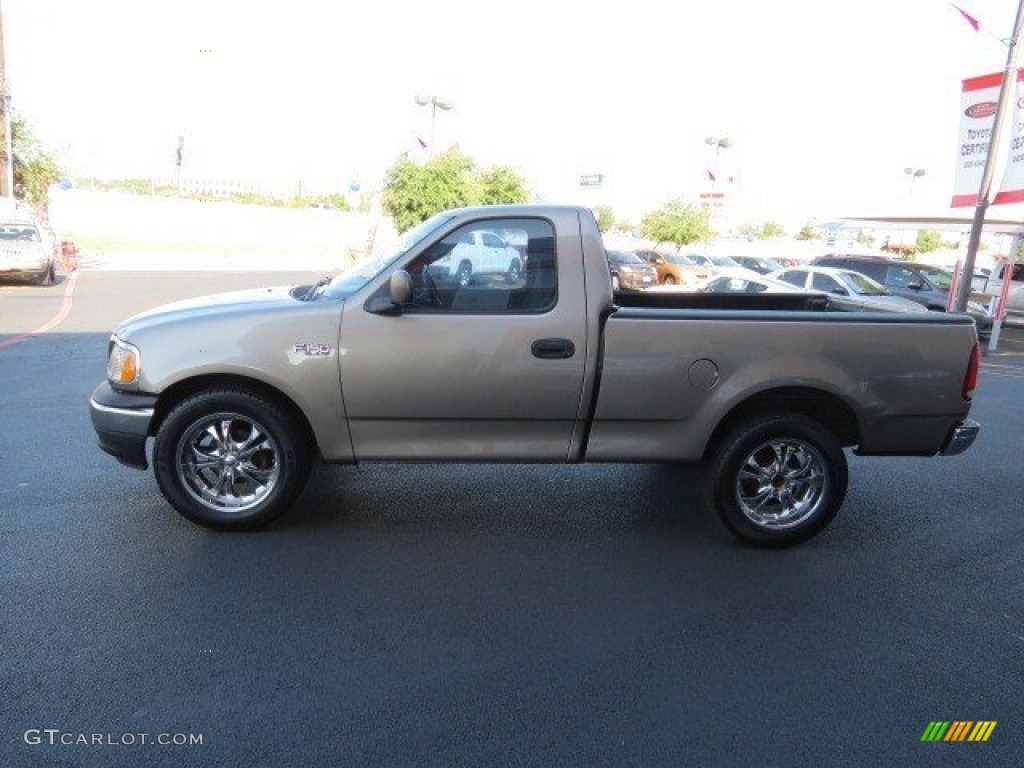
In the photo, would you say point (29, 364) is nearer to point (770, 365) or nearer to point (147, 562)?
point (147, 562)

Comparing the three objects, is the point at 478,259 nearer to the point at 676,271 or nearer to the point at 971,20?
the point at 971,20

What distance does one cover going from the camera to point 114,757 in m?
2.78

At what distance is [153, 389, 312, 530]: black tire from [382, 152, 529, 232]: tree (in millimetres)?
23115

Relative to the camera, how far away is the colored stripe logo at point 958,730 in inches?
121

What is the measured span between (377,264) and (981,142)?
14.0 meters

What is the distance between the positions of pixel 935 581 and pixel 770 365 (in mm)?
1485

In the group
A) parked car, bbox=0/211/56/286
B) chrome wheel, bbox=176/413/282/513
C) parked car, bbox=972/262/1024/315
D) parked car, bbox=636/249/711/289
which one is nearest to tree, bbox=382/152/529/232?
parked car, bbox=636/249/711/289

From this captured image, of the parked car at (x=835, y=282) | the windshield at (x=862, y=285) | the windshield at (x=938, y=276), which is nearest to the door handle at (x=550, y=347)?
the parked car at (x=835, y=282)

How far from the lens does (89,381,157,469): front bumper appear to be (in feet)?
14.9

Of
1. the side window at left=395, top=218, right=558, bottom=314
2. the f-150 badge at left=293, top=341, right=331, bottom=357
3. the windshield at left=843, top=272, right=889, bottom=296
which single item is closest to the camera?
the f-150 badge at left=293, top=341, right=331, bottom=357

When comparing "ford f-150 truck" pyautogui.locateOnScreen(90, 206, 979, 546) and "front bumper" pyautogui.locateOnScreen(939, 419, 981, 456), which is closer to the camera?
"ford f-150 truck" pyautogui.locateOnScreen(90, 206, 979, 546)

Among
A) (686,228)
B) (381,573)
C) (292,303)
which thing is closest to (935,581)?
(381,573)

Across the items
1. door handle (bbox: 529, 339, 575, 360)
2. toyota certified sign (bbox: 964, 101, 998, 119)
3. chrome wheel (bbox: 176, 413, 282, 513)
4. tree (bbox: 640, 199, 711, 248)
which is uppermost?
toyota certified sign (bbox: 964, 101, 998, 119)

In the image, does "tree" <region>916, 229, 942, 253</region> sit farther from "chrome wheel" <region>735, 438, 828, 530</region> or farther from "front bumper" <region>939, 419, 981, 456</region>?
"chrome wheel" <region>735, 438, 828, 530</region>
